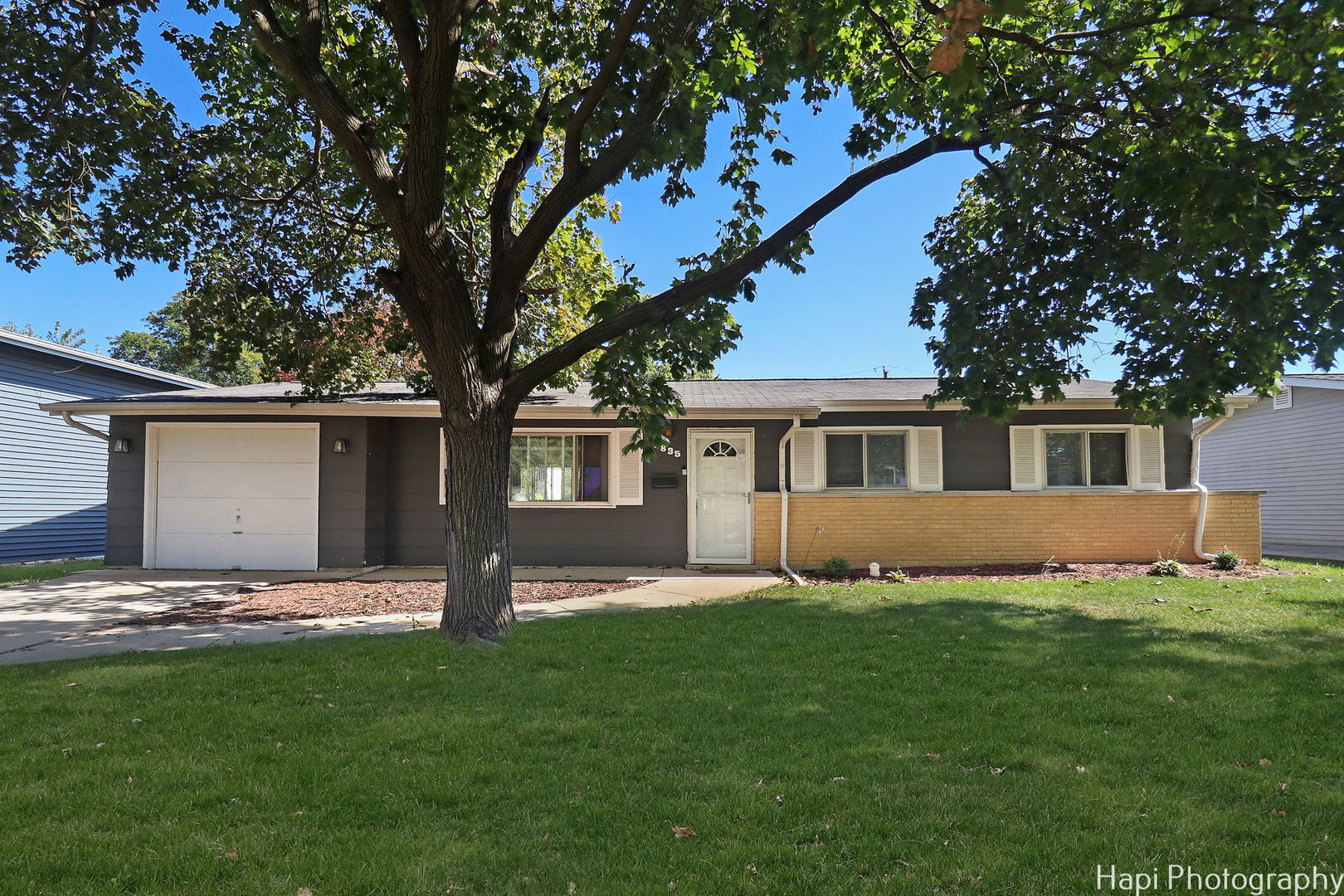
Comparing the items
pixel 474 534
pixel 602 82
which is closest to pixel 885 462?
pixel 474 534

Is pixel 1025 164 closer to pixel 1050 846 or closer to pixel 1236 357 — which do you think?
pixel 1236 357

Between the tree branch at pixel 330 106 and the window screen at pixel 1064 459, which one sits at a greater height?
the tree branch at pixel 330 106

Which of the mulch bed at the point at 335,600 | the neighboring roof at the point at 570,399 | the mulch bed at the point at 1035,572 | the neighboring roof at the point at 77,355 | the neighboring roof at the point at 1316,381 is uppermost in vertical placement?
the neighboring roof at the point at 77,355

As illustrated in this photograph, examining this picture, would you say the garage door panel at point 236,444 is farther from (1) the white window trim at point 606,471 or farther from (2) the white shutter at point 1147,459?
(2) the white shutter at point 1147,459

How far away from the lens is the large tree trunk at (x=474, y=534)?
5.93 metres

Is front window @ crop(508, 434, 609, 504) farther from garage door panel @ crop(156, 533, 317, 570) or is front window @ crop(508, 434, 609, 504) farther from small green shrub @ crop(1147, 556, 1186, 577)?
small green shrub @ crop(1147, 556, 1186, 577)

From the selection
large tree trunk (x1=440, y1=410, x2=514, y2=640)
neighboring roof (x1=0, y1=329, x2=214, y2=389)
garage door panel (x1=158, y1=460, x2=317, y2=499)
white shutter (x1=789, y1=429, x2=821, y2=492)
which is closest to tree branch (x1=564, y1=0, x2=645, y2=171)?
large tree trunk (x1=440, y1=410, x2=514, y2=640)

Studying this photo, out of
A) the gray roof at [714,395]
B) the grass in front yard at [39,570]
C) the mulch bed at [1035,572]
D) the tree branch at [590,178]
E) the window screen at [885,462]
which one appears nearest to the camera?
the tree branch at [590,178]

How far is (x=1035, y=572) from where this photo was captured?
34.4 feet

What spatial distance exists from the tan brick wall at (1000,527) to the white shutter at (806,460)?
1.41 feet

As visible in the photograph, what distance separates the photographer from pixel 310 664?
5.29 meters

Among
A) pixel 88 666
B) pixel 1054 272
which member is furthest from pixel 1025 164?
pixel 88 666

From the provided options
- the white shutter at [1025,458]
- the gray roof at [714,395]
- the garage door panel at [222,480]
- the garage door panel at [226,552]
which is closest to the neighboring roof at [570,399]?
the gray roof at [714,395]

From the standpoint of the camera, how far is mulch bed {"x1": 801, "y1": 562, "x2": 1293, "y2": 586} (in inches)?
390
